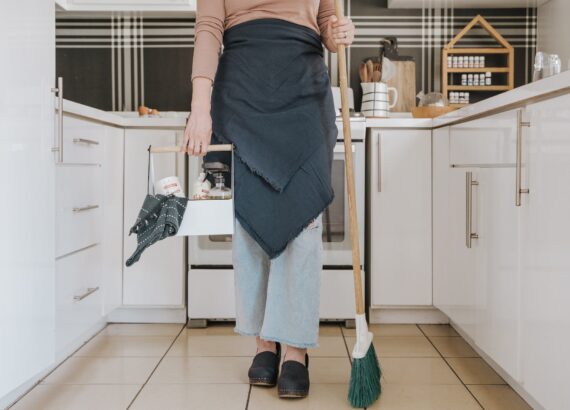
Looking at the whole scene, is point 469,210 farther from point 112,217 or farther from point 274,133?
point 112,217

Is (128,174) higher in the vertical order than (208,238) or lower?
higher

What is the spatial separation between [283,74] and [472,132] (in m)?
0.62

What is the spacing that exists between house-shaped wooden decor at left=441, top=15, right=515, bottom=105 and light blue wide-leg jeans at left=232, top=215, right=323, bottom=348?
1.55 m

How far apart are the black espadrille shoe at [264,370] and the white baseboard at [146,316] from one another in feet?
2.94

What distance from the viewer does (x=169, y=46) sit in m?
3.23

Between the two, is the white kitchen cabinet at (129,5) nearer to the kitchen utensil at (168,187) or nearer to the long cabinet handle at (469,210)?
the kitchen utensil at (168,187)

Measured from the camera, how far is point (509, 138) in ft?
5.53

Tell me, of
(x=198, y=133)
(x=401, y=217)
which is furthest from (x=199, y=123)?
(x=401, y=217)

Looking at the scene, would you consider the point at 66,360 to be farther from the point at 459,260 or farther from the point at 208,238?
the point at 459,260

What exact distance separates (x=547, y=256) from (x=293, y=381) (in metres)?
0.74

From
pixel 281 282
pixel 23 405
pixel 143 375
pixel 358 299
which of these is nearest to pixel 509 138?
pixel 358 299

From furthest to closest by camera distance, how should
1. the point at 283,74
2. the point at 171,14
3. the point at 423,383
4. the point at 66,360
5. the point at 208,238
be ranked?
the point at 171,14 → the point at 208,238 → the point at 66,360 → the point at 423,383 → the point at 283,74

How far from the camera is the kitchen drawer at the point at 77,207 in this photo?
1.98 m

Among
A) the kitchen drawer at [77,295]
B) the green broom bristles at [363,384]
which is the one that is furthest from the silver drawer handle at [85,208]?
the green broom bristles at [363,384]
